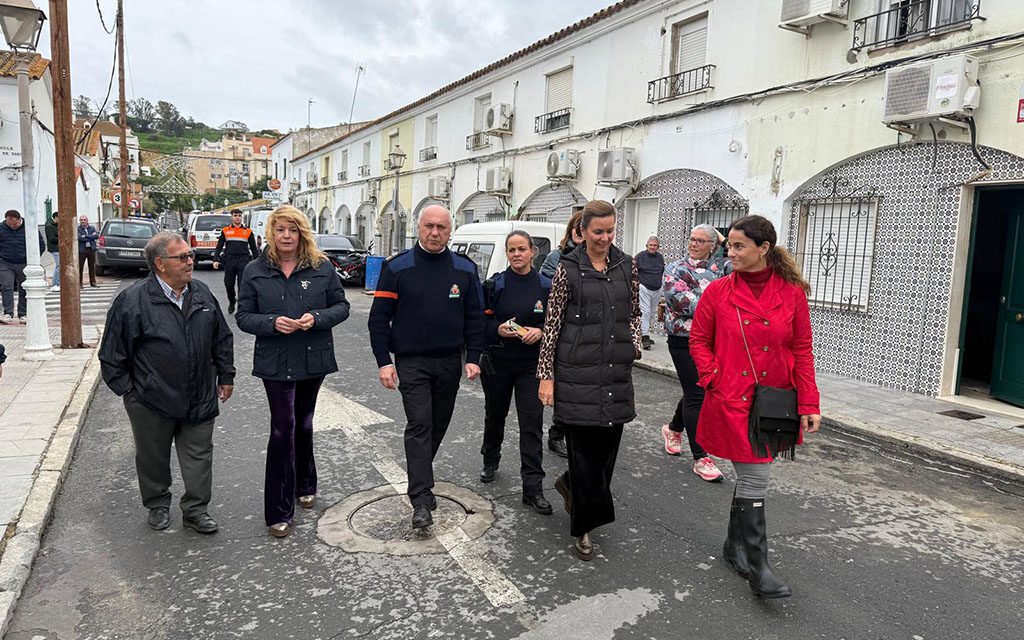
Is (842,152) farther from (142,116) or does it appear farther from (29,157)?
(142,116)

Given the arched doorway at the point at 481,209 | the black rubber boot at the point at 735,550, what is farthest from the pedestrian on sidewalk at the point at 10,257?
the black rubber boot at the point at 735,550

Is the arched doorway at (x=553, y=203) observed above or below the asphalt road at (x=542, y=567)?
above

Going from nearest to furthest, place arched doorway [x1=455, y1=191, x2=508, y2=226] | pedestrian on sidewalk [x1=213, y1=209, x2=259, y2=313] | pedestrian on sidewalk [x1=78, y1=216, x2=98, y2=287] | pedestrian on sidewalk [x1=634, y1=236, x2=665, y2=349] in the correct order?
pedestrian on sidewalk [x1=634, y1=236, x2=665, y2=349], pedestrian on sidewalk [x1=213, y1=209, x2=259, y2=313], pedestrian on sidewalk [x1=78, y1=216, x2=98, y2=287], arched doorway [x1=455, y1=191, x2=508, y2=226]

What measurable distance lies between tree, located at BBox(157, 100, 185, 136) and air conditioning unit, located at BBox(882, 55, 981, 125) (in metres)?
136

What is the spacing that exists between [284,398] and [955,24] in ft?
26.7

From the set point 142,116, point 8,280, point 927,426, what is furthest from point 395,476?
point 142,116

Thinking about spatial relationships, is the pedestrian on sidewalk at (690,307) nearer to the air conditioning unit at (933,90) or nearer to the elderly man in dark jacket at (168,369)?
the elderly man in dark jacket at (168,369)

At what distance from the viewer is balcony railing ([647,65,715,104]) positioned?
11.0m

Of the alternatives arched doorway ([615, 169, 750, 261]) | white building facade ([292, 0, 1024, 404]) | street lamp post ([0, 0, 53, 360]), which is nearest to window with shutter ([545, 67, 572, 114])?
white building facade ([292, 0, 1024, 404])

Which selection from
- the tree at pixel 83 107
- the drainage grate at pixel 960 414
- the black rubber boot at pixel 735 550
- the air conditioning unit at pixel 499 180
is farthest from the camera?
the tree at pixel 83 107

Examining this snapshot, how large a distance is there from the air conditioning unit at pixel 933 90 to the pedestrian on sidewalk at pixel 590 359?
561cm

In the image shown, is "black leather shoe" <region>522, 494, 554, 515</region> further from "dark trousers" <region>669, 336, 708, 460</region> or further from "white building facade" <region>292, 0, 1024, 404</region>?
"white building facade" <region>292, 0, 1024, 404</region>

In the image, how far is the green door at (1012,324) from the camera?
7621 mm

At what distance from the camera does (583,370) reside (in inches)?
138
